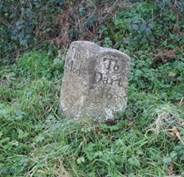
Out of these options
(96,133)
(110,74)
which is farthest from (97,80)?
(96,133)

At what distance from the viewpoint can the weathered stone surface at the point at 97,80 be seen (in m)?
3.89

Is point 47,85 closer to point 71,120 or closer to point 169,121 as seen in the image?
point 71,120

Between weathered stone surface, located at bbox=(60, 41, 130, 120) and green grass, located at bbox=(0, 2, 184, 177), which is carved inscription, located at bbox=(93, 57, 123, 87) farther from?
green grass, located at bbox=(0, 2, 184, 177)

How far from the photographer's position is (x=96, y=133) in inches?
148

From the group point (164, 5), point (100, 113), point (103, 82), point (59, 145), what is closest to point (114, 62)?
point (103, 82)

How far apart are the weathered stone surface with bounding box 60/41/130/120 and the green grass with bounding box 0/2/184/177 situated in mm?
136

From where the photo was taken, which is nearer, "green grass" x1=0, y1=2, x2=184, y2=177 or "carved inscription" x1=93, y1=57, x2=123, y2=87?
"green grass" x1=0, y1=2, x2=184, y2=177

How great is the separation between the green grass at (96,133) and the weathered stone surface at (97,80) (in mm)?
136

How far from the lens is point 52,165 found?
11.4 ft

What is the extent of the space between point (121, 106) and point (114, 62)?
0.41 meters

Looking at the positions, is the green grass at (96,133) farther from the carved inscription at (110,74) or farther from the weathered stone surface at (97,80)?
the carved inscription at (110,74)

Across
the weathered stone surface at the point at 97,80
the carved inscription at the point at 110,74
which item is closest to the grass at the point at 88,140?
the weathered stone surface at the point at 97,80

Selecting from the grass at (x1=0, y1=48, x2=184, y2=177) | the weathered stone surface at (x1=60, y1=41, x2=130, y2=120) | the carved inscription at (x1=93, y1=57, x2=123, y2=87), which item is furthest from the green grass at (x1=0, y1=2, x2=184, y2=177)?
the carved inscription at (x1=93, y1=57, x2=123, y2=87)

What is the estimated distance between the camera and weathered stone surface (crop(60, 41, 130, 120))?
3.89 metres
